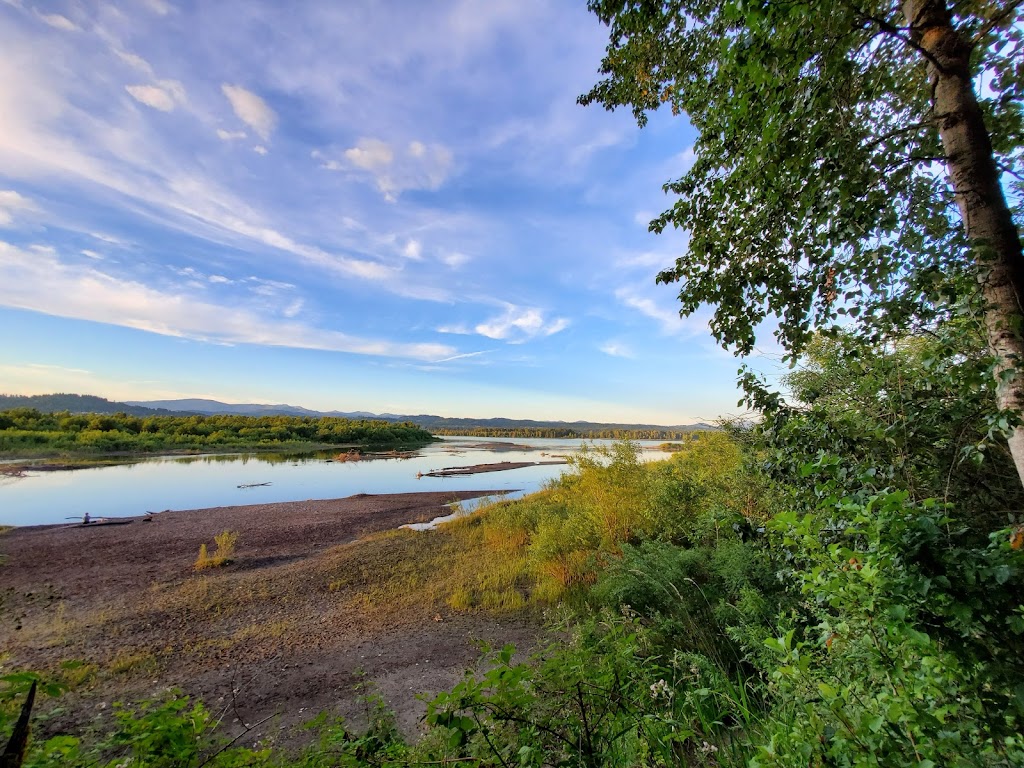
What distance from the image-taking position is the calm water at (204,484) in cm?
1933

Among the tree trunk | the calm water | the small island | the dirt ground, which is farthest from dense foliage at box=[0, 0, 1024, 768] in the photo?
the small island

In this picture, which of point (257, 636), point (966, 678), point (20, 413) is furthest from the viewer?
point (20, 413)

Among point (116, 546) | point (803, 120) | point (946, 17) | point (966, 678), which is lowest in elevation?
point (116, 546)

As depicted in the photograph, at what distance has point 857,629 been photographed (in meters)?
1.91

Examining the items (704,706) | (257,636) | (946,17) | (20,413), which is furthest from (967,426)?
(20,413)

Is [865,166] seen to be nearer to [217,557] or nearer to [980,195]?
[980,195]

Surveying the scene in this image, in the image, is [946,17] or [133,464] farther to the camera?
[133,464]

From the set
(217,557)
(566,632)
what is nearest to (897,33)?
(566,632)

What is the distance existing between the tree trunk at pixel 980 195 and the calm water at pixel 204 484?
16.4 m

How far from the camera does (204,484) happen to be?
27.1m

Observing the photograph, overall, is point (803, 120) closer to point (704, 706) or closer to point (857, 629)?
point (857, 629)

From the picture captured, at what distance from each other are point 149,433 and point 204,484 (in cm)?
3400

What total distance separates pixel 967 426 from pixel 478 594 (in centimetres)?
840

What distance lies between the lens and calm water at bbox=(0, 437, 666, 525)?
19.3 meters
